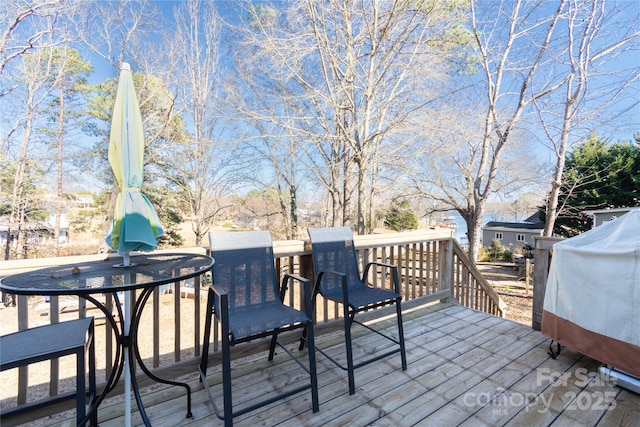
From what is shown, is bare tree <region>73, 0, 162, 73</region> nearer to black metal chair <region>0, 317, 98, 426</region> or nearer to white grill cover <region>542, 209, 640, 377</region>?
black metal chair <region>0, 317, 98, 426</region>

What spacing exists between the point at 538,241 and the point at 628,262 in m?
1.01

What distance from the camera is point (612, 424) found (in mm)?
1711

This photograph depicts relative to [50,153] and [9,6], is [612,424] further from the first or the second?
[50,153]

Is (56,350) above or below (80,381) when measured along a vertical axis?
above

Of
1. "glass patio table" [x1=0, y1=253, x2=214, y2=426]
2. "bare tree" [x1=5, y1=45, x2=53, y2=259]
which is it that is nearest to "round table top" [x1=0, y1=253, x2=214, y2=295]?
"glass patio table" [x1=0, y1=253, x2=214, y2=426]

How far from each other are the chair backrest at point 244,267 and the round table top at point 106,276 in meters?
0.20

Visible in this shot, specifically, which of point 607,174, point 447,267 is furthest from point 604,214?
point 447,267

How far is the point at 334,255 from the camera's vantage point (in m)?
2.61

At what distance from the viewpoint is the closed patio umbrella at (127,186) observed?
1478 mm

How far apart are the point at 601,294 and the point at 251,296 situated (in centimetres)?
249

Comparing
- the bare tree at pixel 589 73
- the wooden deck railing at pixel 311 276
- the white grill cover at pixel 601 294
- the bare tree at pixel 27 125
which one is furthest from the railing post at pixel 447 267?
the bare tree at pixel 27 125

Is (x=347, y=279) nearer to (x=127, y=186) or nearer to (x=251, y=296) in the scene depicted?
(x=251, y=296)

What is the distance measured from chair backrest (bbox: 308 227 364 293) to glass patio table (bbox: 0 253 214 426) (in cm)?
97

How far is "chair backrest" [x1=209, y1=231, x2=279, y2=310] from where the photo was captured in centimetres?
206
